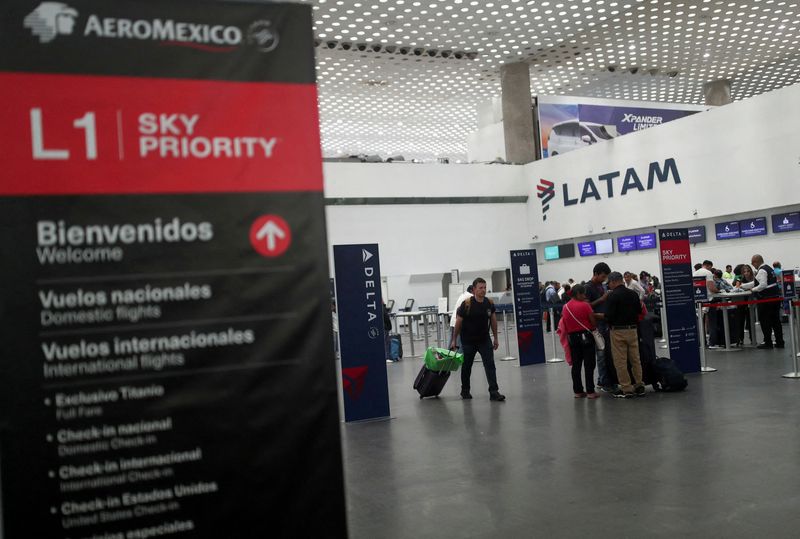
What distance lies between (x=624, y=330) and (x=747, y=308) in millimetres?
6533

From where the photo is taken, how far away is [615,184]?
23.7m

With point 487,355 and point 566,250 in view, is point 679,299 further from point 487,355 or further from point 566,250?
point 566,250

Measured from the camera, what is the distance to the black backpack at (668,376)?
8.55m

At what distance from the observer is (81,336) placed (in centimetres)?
197

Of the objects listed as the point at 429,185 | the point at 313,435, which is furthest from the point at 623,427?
the point at 429,185

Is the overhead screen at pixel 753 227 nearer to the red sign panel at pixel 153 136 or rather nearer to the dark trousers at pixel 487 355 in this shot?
the dark trousers at pixel 487 355

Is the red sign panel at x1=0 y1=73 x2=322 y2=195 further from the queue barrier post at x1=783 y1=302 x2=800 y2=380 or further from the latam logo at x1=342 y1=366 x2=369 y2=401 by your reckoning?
the queue barrier post at x1=783 y1=302 x2=800 y2=380

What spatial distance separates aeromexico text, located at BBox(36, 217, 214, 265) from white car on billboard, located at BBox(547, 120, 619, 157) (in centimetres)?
2598

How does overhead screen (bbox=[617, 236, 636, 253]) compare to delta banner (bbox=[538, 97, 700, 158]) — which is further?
delta banner (bbox=[538, 97, 700, 158])

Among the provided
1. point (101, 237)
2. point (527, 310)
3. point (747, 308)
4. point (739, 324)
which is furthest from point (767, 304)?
point (101, 237)

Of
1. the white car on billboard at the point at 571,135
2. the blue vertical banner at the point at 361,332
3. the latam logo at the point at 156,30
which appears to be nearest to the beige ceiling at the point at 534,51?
the white car on billboard at the point at 571,135

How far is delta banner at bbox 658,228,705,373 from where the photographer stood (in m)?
10.2

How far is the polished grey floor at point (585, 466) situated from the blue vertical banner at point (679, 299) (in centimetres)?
124

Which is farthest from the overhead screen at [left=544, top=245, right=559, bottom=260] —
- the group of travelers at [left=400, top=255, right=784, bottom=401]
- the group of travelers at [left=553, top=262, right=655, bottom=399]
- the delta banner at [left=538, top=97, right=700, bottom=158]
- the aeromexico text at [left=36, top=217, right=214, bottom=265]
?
the aeromexico text at [left=36, top=217, right=214, bottom=265]
